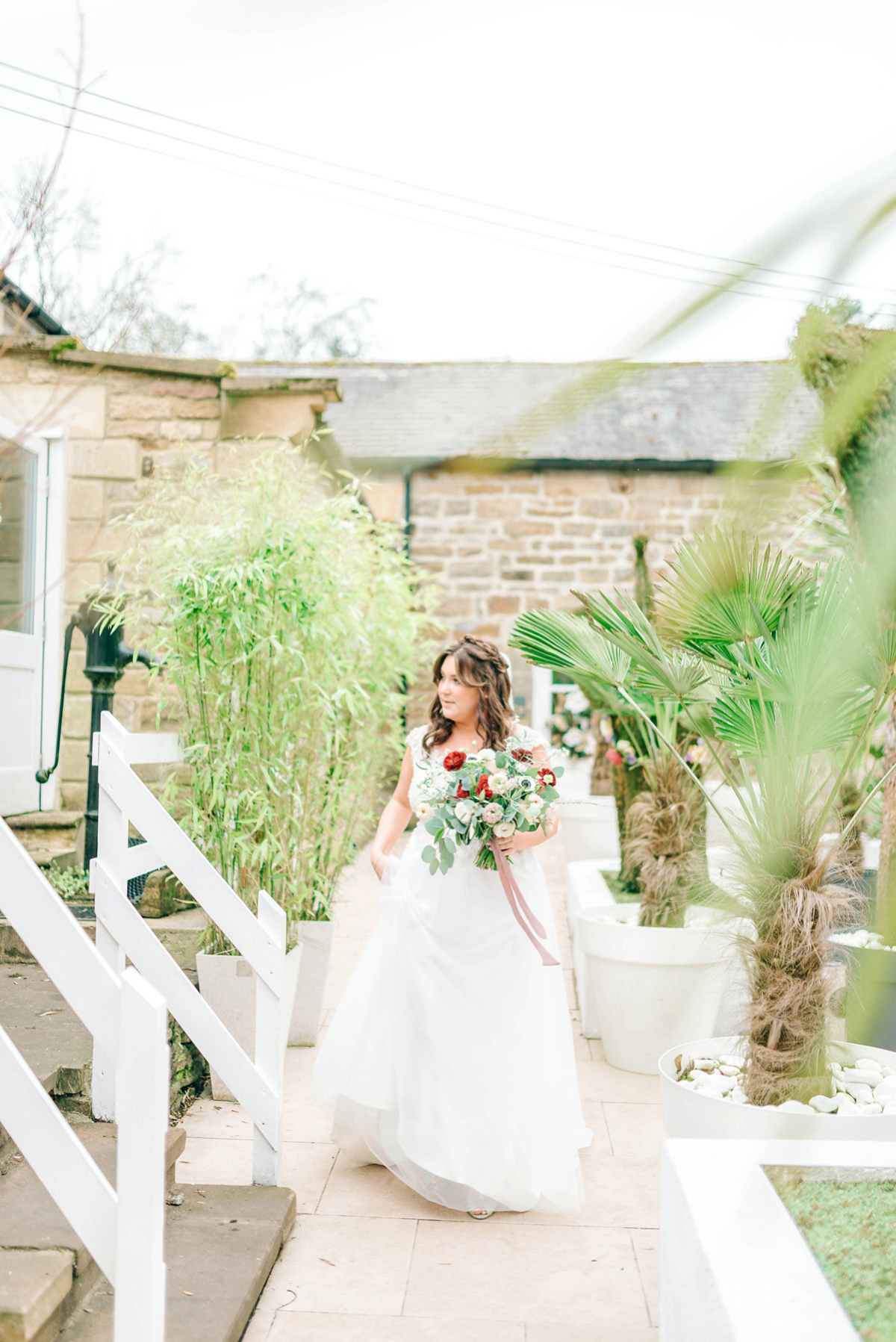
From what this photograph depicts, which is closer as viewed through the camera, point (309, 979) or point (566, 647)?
point (566, 647)

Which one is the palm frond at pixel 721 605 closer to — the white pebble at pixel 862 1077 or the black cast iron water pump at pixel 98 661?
the white pebble at pixel 862 1077

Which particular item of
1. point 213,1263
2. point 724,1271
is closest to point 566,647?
point 213,1263

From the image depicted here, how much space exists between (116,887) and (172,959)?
251mm

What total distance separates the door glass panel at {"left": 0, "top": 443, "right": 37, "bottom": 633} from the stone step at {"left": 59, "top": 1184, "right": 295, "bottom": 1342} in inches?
127

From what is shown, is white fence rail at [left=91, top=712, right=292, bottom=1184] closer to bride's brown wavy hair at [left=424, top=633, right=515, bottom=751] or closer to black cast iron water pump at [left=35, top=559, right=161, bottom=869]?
bride's brown wavy hair at [left=424, top=633, right=515, bottom=751]

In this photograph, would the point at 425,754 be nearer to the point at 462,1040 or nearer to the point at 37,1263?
the point at 462,1040

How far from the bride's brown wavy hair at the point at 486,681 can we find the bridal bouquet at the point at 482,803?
0.57 ft

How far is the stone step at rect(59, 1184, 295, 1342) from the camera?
200 centimetres

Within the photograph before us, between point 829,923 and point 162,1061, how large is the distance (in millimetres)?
1615

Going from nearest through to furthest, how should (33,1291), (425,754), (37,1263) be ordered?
1. (33,1291)
2. (37,1263)
3. (425,754)

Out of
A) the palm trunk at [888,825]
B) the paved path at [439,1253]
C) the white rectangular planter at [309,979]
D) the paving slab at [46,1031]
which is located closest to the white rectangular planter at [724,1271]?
the paved path at [439,1253]

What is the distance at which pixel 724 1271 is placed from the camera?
145 cm

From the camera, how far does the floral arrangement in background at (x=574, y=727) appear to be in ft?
31.0

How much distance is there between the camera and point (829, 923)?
2.46m
